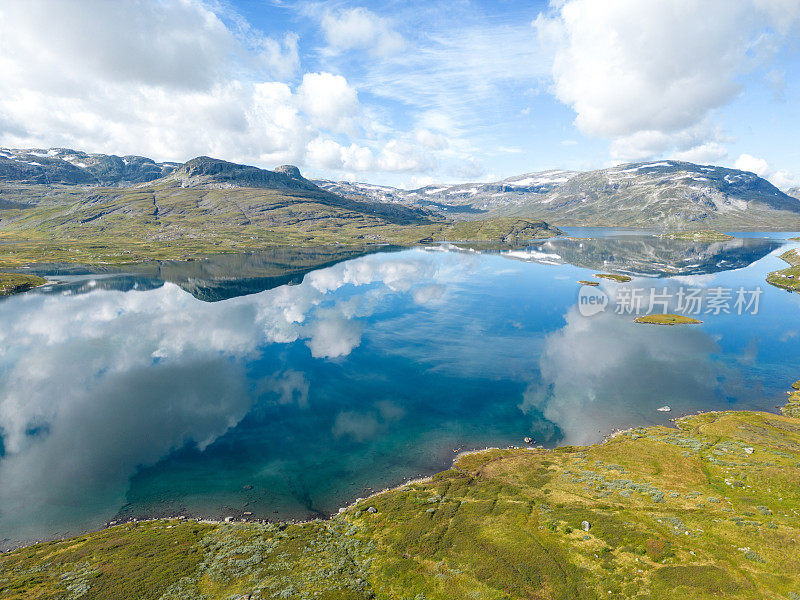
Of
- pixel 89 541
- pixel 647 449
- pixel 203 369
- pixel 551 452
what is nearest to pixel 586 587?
pixel 551 452

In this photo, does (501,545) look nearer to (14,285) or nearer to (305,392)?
(305,392)

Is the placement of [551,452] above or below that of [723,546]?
below

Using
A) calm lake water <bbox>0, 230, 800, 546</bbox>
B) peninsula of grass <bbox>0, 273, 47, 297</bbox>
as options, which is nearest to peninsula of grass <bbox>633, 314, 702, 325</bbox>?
calm lake water <bbox>0, 230, 800, 546</bbox>

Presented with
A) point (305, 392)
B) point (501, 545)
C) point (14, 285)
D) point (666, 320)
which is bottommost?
point (305, 392)

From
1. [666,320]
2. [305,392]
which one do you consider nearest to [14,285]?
[305,392]

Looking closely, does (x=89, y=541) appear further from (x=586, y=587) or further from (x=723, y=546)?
(x=723, y=546)

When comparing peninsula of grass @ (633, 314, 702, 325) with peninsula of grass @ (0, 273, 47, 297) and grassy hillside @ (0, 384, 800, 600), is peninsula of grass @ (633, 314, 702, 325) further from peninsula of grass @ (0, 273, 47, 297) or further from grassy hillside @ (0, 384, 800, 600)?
peninsula of grass @ (0, 273, 47, 297)
